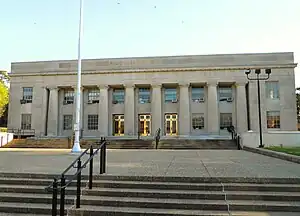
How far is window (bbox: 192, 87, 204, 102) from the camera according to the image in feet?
116

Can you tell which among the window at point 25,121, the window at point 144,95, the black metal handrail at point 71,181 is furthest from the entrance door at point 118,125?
the black metal handrail at point 71,181

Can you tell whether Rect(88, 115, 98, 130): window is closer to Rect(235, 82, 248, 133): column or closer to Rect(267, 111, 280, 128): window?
Rect(235, 82, 248, 133): column

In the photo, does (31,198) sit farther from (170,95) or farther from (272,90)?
(272,90)

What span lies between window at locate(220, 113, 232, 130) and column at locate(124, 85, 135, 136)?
10.9m

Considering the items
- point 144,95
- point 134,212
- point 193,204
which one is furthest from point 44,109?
point 193,204

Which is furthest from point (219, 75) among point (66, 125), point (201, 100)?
point (66, 125)

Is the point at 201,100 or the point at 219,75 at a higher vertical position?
the point at 219,75

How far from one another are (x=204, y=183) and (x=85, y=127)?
105ft

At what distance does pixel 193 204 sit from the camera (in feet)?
16.9

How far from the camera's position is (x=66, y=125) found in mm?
37188

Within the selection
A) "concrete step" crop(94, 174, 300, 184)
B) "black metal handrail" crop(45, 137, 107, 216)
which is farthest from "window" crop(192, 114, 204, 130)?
"concrete step" crop(94, 174, 300, 184)

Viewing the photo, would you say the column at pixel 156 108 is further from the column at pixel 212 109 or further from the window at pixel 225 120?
the window at pixel 225 120

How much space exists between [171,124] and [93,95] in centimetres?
1100

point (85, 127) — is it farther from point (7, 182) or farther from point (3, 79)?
point (3, 79)
